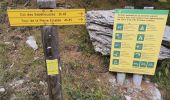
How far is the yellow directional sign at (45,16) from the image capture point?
2568 mm

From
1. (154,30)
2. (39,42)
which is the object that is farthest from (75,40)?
(154,30)

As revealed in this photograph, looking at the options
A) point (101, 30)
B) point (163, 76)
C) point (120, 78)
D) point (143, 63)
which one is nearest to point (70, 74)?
point (120, 78)

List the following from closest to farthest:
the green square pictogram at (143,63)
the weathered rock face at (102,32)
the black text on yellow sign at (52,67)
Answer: the black text on yellow sign at (52,67)
the green square pictogram at (143,63)
the weathered rock face at (102,32)

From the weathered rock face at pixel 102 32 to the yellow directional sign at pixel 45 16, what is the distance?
1.66m

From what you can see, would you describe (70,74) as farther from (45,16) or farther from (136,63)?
(45,16)

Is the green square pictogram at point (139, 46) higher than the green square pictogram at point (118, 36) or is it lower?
lower

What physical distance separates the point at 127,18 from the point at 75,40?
140 cm

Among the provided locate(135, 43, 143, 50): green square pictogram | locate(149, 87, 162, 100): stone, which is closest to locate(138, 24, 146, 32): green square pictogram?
locate(135, 43, 143, 50): green square pictogram

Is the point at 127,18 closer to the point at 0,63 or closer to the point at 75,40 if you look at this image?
the point at 75,40

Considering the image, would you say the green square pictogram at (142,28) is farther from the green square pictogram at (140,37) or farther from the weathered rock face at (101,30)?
the weathered rock face at (101,30)

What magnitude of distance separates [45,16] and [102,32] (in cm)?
183

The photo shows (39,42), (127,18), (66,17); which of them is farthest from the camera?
(39,42)

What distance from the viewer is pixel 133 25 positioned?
3727 mm

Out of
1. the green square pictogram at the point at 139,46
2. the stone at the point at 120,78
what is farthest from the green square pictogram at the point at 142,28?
the stone at the point at 120,78
